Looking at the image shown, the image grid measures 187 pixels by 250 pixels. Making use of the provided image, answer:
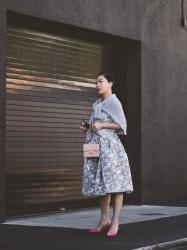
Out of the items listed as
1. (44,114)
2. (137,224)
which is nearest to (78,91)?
(44,114)

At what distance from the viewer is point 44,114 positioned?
11453 millimetres

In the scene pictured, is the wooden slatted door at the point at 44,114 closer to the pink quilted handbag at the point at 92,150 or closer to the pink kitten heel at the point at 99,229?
the pink kitten heel at the point at 99,229

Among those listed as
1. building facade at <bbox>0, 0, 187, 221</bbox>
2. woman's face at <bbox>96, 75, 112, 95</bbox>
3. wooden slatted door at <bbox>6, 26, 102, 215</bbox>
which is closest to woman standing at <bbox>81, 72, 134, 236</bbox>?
woman's face at <bbox>96, 75, 112, 95</bbox>

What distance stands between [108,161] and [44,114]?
2945mm

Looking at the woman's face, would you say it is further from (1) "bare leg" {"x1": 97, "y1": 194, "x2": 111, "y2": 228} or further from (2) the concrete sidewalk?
(2) the concrete sidewalk

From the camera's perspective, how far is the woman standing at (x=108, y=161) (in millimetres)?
8703

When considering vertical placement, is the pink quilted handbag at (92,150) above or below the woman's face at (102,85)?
below

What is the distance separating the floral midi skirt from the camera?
8688mm

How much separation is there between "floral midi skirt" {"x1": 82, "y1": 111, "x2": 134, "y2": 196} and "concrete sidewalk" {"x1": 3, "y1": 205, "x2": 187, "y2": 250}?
56cm

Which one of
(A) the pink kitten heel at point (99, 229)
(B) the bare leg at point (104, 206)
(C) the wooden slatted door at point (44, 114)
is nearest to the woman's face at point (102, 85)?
(B) the bare leg at point (104, 206)

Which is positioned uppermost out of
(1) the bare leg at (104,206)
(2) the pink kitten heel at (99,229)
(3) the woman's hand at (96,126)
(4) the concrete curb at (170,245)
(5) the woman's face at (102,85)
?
(5) the woman's face at (102,85)

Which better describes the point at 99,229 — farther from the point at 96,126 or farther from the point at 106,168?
the point at 96,126

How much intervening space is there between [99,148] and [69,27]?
368cm

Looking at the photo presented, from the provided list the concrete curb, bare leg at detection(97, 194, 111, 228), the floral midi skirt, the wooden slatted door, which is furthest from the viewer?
the wooden slatted door
